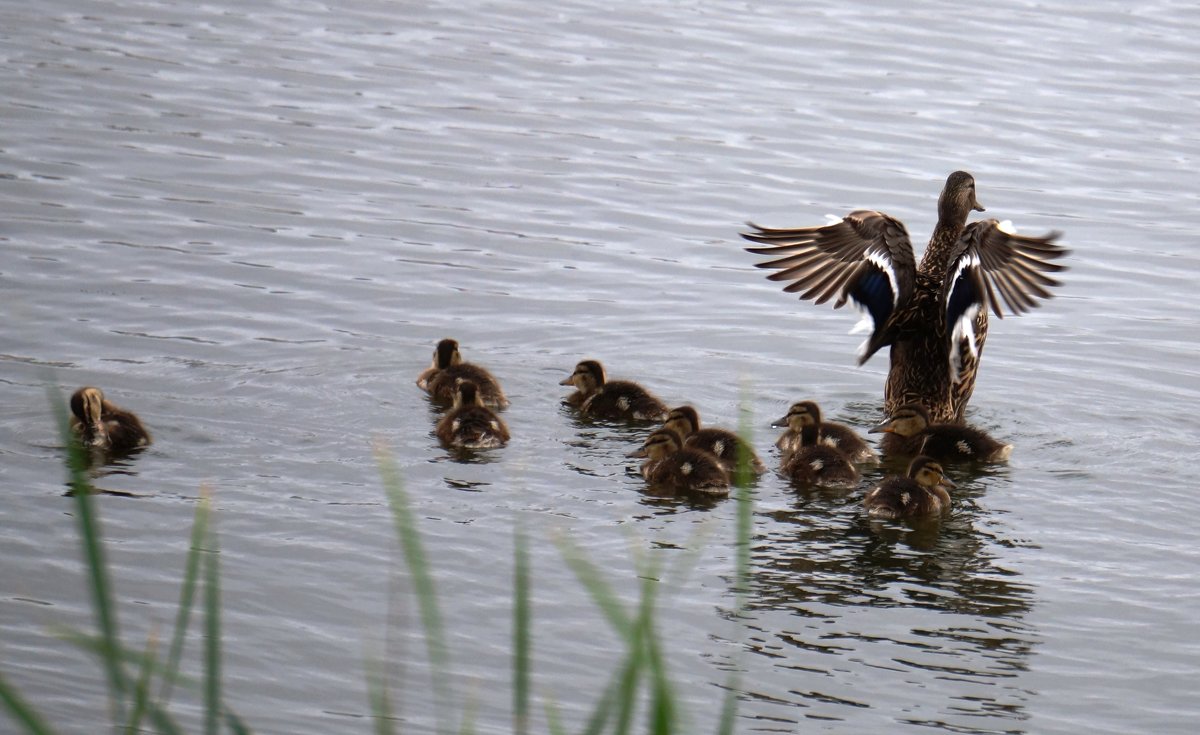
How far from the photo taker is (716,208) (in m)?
12.5

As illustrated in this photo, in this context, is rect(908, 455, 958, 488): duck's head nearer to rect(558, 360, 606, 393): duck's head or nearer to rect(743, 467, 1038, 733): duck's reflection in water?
rect(743, 467, 1038, 733): duck's reflection in water

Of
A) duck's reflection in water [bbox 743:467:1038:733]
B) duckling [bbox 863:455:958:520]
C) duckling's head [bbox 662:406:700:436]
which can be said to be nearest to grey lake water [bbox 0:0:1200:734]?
duck's reflection in water [bbox 743:467:1038:733]

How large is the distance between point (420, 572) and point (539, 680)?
241 centimetres

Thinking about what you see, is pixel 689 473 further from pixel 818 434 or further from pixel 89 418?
pixel 89 418

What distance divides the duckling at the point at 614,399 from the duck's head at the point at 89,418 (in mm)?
2181

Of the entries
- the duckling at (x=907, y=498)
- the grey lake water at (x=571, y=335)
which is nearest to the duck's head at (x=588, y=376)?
the grey lake water at (x=571, y=335)

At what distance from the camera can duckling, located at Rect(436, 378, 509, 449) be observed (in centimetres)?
749

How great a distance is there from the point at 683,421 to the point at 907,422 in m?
1.07

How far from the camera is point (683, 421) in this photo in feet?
25.8

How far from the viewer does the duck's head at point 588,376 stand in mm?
8266

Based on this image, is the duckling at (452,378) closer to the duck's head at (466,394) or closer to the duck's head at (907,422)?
the duck's head at (466,394)

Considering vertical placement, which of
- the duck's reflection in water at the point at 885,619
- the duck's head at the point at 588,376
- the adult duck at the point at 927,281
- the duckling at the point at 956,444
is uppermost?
the adult duck at the point at 927,281

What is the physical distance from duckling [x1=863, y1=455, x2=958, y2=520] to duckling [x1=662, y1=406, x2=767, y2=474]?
1.79 feet

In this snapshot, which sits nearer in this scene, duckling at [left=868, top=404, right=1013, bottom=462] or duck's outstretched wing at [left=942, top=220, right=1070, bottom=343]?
duckling at [left=868, top=404, right=1013, bottom=462]
